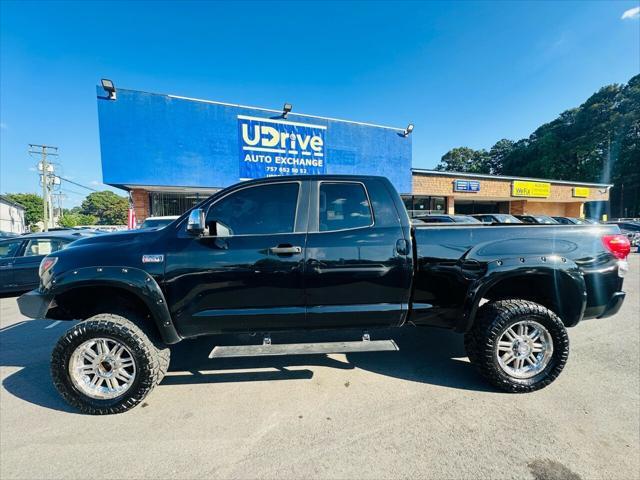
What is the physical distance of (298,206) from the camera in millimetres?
2699

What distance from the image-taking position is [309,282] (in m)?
2.56

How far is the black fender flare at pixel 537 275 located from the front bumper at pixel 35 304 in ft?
12.6

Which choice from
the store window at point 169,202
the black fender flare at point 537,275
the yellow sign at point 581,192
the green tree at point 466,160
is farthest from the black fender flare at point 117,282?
the green tree at point 466,160

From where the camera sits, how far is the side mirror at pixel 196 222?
2.43m

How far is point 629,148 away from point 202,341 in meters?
57.9

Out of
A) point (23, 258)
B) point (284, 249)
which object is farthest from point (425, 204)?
point (23, 258)

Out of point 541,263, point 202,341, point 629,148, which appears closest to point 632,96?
point 629,148

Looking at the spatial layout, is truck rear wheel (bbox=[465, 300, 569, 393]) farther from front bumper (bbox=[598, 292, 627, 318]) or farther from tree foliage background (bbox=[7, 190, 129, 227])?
tree foliage background (bbox=[7, 190, 129, 227])

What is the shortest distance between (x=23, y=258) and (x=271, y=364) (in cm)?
665

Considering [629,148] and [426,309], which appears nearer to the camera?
[426,309]

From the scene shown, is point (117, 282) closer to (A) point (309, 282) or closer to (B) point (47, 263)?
(B) point (47, 263)

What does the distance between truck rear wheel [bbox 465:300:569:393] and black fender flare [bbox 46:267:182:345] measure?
3.01 meters

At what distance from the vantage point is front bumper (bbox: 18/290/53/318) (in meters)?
2.53

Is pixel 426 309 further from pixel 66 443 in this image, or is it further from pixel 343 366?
pixel 66 443
